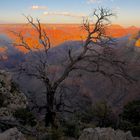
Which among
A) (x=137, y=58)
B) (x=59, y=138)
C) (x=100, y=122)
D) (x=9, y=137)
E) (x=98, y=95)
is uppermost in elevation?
(x=9, y=137)

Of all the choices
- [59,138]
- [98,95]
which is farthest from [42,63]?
[98,95]

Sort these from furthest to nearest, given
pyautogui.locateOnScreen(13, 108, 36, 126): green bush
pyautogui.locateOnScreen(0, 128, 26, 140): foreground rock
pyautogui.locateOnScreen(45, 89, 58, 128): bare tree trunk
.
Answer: pyautogui.locateOnScreen(13, 108, 36, 126): green bush, pyautogui.locateOnScreen(45, 89, 58, 128): bare tree trunk, pyautogui.locateOnScreen(0, 128, 26, 140): foreground rock

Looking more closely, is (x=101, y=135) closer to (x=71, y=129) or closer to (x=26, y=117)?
(x=71, y=129)

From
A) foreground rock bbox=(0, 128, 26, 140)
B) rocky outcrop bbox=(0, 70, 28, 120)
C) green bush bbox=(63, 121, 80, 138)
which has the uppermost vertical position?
foreground rock bbox=(0, 128, 26, 140)

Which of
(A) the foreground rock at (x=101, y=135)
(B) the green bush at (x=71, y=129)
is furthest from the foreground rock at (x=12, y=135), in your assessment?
(B) the green bush at (x=71, y=129)

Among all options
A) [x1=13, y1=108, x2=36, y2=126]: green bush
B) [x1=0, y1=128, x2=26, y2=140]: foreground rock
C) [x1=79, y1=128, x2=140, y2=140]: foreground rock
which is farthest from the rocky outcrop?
[x1=0, y1=128, x2=26, y2=140]: foreground rock

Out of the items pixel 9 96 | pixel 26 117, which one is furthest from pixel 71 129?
pixel 9 96

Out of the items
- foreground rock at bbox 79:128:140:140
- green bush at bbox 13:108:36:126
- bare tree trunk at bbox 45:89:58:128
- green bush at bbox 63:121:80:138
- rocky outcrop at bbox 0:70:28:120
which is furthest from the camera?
rocky outcrop at bbox 0:70:28:120

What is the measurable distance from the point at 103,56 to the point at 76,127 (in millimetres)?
4576

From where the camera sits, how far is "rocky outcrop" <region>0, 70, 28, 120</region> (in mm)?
23827

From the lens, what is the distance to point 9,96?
25.7 m

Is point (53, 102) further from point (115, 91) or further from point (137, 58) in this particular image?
point (137, 58)

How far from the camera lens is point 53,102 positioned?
16.8m

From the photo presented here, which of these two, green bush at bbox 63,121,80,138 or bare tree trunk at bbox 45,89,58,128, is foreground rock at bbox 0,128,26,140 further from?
Answer: bare tree trunk at bbox 45,89,58,128
